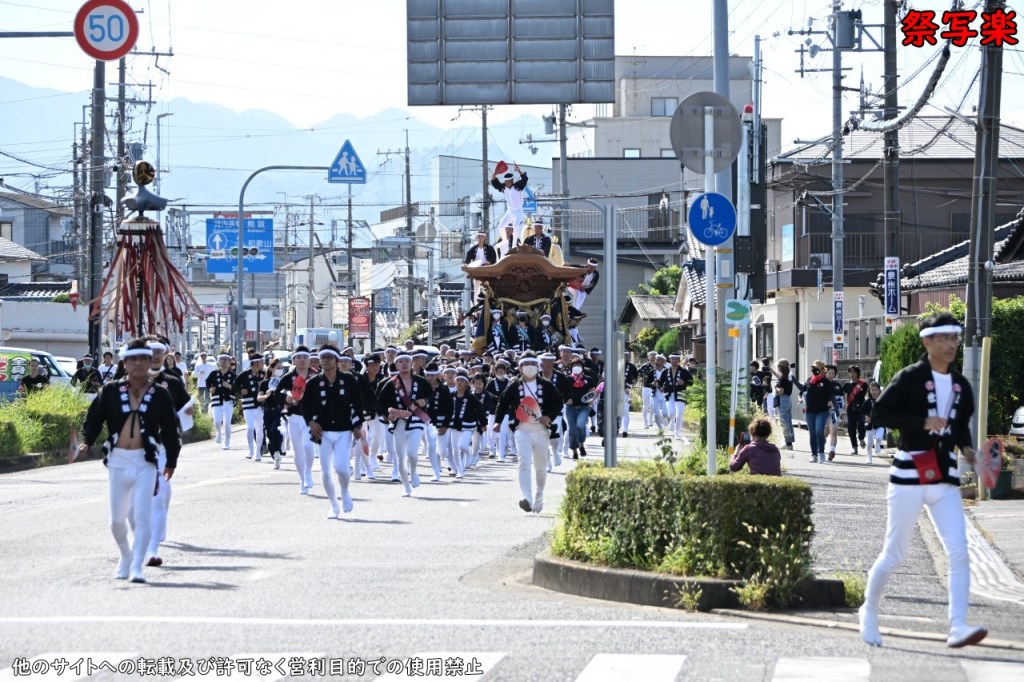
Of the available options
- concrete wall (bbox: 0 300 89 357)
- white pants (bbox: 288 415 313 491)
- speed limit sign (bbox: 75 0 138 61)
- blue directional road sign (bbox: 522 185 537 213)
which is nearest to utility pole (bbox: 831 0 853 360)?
blue directional road sign (bbox: 522 185 537 213)

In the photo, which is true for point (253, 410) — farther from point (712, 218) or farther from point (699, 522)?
point (699, 522)

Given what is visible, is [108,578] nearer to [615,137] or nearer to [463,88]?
[463,88]

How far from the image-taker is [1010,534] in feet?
47.6

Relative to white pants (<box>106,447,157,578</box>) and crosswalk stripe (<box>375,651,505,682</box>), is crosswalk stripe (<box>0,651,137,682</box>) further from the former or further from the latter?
white pants (<box>106,447,157,578</box>)

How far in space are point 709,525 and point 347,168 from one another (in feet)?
91.7

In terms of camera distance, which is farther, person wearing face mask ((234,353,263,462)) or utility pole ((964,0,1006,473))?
person wearing face mask ((234,353,263,462))

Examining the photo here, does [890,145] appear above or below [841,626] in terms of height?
above

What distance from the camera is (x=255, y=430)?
2691cm

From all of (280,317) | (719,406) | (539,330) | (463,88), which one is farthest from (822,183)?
(280,317)

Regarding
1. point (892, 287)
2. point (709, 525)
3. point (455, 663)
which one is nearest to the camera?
point (455, 663)

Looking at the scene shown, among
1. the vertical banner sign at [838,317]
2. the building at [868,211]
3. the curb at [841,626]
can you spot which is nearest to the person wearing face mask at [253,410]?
the vertical banner sign at [838,317]

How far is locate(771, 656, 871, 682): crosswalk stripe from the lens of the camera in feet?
24.2

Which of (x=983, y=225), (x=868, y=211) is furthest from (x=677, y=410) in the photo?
(x=868, y=211)

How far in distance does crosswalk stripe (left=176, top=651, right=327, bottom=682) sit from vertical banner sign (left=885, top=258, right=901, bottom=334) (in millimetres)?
21874
